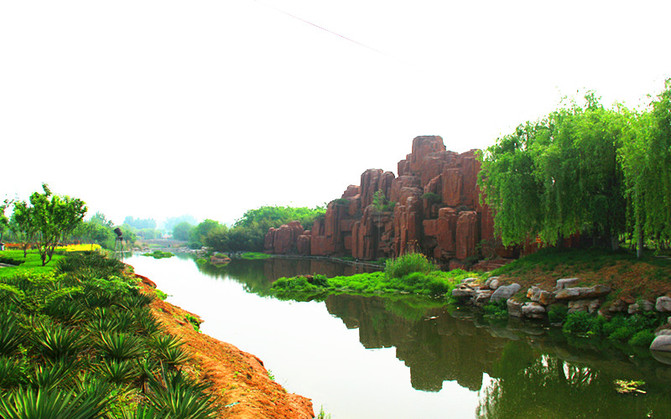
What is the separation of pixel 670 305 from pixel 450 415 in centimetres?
626

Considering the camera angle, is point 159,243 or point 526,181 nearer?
point 526,181

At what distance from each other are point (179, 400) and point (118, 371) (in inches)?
42.7

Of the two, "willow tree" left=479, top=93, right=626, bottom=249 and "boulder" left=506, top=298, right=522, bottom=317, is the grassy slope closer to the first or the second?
"boulder" left=506, top=298, right=522, bottom=317

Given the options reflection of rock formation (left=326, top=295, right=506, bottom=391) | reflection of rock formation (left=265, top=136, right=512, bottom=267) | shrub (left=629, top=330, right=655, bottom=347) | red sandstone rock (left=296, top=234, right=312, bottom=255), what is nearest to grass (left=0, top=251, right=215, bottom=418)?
reflection of rock formation (left=326, top=295, right=506, bottom=391)

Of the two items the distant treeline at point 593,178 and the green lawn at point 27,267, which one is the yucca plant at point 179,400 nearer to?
the green lawn at point 27,267

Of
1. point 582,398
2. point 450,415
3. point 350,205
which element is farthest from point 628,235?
point 350,205

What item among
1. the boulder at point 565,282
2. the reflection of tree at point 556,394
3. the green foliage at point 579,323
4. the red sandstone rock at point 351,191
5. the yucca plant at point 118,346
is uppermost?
the red sandstone rock at point 351,191

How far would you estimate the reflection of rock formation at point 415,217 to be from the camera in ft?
85.3

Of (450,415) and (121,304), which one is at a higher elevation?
(121,304)

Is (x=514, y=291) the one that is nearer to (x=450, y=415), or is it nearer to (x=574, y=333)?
(x=574, y=333)

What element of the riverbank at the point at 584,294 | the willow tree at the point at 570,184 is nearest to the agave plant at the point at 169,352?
the riverbank at the point at 584,294

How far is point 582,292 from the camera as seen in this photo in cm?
1054

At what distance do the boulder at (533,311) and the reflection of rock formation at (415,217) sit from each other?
12.2 m

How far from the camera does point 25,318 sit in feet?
15.5
